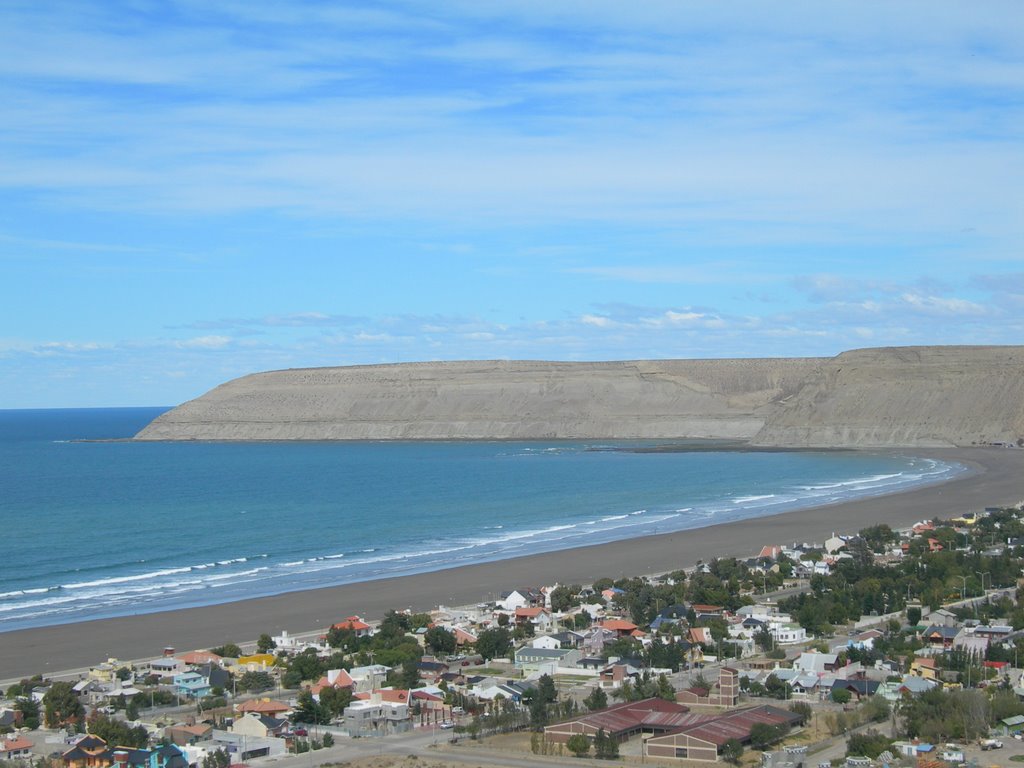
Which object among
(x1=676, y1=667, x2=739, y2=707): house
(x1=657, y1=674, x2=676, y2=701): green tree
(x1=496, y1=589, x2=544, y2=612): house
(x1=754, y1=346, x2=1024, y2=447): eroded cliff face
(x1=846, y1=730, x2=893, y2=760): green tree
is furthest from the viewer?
(x1=754, y1=346, x2=1024, y2=447): eroded cliff face

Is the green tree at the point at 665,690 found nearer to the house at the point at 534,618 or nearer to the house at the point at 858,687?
the house at the point at 858,687

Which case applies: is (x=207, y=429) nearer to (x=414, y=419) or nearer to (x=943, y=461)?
(x=414, y=419)

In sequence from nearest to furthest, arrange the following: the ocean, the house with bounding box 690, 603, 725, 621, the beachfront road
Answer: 1. the beachfront road
2. the house with bounding box 690, 603, 725, 621
3. the ocean

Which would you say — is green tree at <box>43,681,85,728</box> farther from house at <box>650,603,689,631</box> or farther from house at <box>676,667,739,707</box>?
house at <box>650,603,689,631</box>

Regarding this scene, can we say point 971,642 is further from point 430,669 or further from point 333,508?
point 333,508

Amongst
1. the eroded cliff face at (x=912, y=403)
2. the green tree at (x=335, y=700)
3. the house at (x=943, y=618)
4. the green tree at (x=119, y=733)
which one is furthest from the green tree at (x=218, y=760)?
the eroded cliff face at (x=912, y=403)

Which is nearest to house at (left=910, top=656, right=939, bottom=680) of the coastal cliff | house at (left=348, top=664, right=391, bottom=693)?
house at (left=348, top=664, right=391, bottom=693)

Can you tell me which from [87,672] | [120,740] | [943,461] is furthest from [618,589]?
[943,461]
